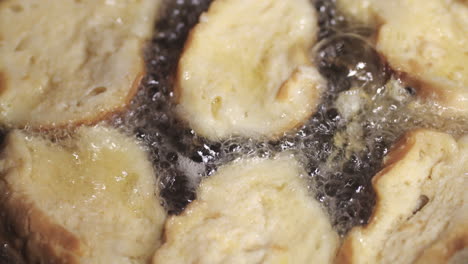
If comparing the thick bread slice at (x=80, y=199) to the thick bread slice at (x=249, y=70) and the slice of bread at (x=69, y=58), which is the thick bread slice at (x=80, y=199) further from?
the thick bread slice at (x=249, y=70)

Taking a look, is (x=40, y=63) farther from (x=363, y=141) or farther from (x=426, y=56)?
(x=426, y=56)

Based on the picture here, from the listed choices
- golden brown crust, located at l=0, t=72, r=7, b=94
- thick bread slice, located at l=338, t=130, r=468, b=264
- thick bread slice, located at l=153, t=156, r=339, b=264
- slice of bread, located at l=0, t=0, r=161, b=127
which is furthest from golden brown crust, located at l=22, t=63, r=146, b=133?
thick bread slice, located at l=338, t=130, r=468, b=264

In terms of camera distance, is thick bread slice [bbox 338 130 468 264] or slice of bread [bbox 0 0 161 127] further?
slice of bread [bbox 0 0 161 127]

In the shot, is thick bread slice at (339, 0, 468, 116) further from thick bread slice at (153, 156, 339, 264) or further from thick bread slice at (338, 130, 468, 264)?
thick bread slice at (153, 156, 339, 264)

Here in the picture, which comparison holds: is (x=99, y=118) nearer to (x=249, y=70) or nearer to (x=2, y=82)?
(x=2, y=82)

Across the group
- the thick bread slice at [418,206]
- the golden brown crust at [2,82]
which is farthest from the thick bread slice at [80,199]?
the thick bread slice at [418,206]

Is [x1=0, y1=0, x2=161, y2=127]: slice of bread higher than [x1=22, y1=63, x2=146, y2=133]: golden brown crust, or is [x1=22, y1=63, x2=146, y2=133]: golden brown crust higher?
[x1=0, y1=0, x2=161, y2=127]: slice of bread
